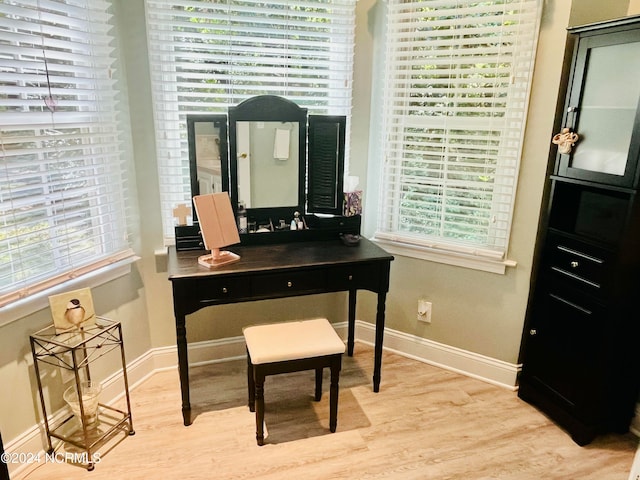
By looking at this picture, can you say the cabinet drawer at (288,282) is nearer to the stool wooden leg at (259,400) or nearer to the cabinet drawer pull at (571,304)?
the stool wooden leg at (259,400)

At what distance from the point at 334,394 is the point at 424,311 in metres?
0.90

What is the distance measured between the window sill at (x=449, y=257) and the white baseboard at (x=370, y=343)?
1.72 feet

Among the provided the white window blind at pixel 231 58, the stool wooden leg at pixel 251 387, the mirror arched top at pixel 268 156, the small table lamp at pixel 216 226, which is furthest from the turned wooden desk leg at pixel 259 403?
the white window blind at pixel 231 58

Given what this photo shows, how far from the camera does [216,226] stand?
86.2 inches

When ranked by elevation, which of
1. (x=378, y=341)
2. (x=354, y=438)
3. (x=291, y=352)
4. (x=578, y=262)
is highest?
(x=578, y=262)

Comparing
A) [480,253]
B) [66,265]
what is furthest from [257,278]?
[480,253]

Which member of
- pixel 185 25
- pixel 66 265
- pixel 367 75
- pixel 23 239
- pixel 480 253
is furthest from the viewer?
pixel 367 75

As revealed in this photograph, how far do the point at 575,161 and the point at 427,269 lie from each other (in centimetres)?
98

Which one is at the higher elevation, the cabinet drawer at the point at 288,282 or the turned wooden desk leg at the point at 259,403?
the cabinet drawer at the point at 288,282

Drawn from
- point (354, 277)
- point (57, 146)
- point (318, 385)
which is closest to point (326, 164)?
point (354, 277)

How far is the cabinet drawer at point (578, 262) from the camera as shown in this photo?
2.05 m

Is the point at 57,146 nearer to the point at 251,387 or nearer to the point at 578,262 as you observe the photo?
the point at 251,387

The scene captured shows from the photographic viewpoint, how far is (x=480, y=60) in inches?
93.2

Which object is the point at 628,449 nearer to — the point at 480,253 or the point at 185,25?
the point at 480,253
